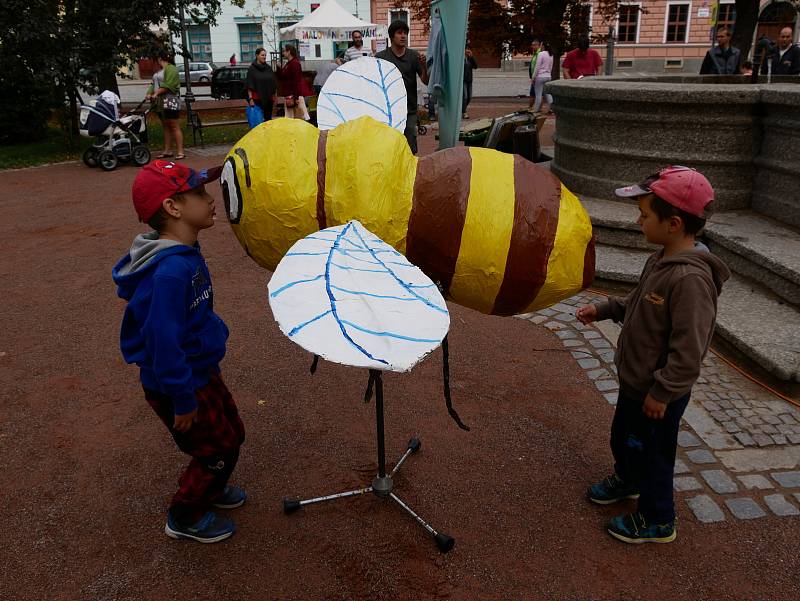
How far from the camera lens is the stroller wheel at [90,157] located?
11820 mm

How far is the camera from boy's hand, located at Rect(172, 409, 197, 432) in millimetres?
2562

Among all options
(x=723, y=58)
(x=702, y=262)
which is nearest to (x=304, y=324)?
(x=702, y=262)

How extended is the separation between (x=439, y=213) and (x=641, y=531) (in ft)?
5.47

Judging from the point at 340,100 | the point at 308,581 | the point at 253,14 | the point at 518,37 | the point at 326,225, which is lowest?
the point at 308,581

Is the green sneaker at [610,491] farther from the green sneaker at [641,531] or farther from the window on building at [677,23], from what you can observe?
the window on building at [677,23]

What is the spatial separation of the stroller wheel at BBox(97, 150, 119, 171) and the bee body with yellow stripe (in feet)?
32.9

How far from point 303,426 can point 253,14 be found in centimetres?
3982

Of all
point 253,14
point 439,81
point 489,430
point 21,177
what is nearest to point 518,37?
point 21,177

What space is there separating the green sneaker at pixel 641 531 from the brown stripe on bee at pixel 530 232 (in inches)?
45.5

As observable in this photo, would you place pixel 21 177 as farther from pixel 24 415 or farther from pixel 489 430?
pixel 489 430

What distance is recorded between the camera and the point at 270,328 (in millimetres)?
5184

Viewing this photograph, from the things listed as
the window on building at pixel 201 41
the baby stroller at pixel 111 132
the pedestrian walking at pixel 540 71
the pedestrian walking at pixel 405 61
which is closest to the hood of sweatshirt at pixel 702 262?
the pedestrian walking at pixel 405 61

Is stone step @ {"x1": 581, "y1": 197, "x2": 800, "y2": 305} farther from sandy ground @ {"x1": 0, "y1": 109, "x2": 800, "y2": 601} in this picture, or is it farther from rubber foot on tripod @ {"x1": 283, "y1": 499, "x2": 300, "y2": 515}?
rubber foot on tripod @ {"x1": 283, "y1": 499, "x2": 300, "y2": 515}

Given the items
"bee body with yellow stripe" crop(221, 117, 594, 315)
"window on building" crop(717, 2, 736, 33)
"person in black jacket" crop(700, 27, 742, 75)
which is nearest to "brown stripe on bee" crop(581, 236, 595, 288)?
"bee body with yellow stripe" crop(221, 117, 594, 315)
